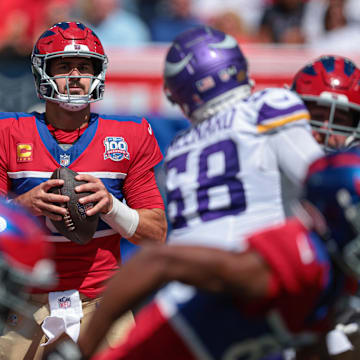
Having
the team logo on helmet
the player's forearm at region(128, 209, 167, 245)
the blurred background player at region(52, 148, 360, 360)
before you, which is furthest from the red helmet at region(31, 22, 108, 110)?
the blurred background player at region(52, 148, 360, 360)

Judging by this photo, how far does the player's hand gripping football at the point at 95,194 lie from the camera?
11.0 feet

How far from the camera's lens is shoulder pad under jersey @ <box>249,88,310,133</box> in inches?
104

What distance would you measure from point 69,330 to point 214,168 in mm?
1277

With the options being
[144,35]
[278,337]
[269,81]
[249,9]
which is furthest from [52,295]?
[249,9]

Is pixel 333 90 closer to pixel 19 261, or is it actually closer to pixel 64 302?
pixel 64 302

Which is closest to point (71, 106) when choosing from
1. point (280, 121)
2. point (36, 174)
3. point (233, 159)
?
point (36, 174)

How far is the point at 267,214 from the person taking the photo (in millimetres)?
2658

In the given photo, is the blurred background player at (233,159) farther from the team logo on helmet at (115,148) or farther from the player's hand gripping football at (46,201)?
the team logo on helmet at (115,148)

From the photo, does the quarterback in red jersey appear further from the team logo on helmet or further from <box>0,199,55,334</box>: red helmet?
<box>0,199,55,334</box>: red helmet

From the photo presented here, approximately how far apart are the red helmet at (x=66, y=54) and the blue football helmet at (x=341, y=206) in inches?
65.9

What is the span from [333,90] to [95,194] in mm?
1221

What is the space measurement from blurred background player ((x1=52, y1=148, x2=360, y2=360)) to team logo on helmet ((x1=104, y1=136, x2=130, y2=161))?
1.30 metres

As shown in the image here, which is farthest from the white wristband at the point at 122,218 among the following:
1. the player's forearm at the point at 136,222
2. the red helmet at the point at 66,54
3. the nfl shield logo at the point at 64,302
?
the red helmet at the point at 66,54

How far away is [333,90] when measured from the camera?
11.5 ft
